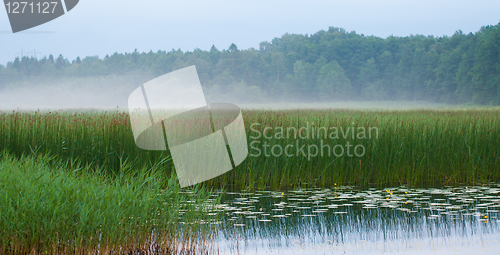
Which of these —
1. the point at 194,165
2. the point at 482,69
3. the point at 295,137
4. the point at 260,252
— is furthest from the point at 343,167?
the point at 482,69

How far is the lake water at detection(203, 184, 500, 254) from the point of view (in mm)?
4395

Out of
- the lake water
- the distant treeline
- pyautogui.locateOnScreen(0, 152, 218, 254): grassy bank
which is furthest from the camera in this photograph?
the distant treeline

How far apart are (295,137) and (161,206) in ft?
13.5

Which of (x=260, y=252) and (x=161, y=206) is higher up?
(x=161, y=206)

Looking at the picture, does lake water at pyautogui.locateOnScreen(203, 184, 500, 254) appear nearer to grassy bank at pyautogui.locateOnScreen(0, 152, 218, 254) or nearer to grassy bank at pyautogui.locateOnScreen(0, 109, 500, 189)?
grassy bank at pyautogui.locateOnScreen(0, 152, 218, 254)

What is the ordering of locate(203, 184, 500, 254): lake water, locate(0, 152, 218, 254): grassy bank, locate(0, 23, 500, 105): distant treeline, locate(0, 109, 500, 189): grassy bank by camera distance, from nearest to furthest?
locate(0, 152, 218, 254): grassy bank
locate(203, 184, 500, 254): lake water
locate(0, 109, 500, 189): grassy bank
locate(0, 23, 500, 105): distant treeline

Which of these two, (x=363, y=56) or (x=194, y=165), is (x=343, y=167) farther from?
(x=363, y=56)

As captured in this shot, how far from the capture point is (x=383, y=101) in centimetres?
5775

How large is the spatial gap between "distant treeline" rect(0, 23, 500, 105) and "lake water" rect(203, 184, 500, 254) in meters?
52.1

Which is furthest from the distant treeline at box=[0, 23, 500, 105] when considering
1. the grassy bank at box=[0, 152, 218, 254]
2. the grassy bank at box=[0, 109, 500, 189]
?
the grassy bank at box=[0, 152, 218, 254]

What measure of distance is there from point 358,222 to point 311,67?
5856 cm

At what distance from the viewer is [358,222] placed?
5.16 meters

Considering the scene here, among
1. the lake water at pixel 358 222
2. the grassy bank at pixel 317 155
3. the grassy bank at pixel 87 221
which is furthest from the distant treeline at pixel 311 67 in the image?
the grassy bank at pixel 87 221

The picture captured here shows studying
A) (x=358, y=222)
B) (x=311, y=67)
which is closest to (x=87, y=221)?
(x=358, y=222)
